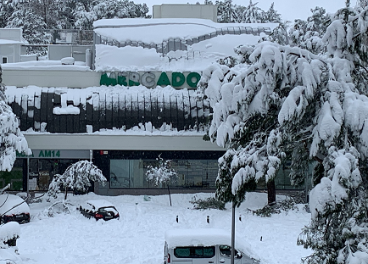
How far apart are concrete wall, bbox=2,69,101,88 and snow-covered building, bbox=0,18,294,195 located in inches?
2.9

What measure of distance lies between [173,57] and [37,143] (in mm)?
12324

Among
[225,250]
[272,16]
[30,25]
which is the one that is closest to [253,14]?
[272,16]

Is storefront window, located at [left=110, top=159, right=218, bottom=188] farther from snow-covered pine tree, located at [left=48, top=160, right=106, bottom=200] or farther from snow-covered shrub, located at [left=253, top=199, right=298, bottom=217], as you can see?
snow-covered shrub, located at [left=253, top=199, right=298, bottom=217]

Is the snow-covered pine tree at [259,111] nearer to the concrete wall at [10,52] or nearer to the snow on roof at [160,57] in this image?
the snow on roof at [160,57]

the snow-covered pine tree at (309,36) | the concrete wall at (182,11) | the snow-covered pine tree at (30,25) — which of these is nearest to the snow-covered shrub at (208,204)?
the snow-covered pine tree at (309,36)

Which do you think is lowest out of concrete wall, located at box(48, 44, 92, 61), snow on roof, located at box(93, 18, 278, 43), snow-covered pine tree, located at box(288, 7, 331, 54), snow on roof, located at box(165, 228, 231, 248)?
snow on roof, located at box(165, 228, 231, 248)

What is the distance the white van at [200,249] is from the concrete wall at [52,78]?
2179cm

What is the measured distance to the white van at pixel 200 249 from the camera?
19.1 m

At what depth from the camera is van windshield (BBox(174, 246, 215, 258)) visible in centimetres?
1922

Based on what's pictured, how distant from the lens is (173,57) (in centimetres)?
4056

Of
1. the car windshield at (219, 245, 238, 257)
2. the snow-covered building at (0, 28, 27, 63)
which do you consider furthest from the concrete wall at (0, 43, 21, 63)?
the car windshield at (219, 245, 238, 257)

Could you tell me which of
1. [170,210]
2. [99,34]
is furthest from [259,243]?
[99,34]

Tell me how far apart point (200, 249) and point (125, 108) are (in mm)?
19840

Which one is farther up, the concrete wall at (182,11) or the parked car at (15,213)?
the concrete wall at (182,11)
